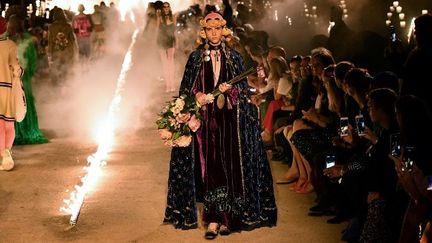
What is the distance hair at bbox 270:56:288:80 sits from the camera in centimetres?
1120

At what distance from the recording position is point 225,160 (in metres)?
7.86

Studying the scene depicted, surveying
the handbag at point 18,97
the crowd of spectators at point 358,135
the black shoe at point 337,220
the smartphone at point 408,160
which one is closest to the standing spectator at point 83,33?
the crowd of spectators at point 358,135

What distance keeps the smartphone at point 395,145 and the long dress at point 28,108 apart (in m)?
8.46

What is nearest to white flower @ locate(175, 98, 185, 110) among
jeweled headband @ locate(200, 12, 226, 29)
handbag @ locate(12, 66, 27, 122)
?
jeweled headband @ locate(200, 12, 226, 29)

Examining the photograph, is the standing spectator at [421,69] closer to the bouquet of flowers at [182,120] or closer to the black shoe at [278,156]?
the bouquet of flowers at [182,120]

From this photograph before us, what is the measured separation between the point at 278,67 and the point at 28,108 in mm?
4642

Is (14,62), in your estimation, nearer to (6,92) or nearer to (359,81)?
(6,92)

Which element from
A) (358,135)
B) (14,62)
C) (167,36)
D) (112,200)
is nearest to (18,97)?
(14,62)

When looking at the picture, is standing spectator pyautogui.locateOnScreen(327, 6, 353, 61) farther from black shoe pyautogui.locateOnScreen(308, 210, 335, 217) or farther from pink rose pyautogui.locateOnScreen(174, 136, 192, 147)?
pink rose pyautogui.locateOnScreen(174, 136, 192, 147)

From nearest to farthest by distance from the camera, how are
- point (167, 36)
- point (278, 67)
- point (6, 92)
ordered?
point (6, 92)
point (278, 67)
point (167, 36)

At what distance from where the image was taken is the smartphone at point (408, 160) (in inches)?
222

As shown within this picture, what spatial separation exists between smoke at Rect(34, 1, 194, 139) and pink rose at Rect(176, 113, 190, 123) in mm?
6450

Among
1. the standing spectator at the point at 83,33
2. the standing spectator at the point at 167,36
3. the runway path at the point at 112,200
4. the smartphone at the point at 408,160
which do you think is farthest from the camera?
the standing spectator at the point at 83,33

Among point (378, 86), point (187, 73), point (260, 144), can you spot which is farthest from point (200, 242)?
point (378, 86)
